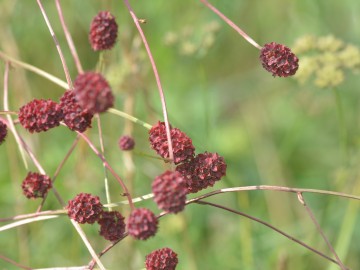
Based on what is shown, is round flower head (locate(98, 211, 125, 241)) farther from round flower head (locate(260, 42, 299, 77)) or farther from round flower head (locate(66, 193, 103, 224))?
round flower head (locate(260, 42, 299, 77))

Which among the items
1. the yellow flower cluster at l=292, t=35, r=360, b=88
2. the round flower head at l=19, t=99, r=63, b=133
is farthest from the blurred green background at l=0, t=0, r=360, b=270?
the round flower head at l=19, t=99, r=63, b=133

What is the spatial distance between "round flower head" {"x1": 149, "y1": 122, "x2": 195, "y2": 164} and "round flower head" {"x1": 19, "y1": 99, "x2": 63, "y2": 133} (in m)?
0.19

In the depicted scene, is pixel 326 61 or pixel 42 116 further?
pixel 326 61

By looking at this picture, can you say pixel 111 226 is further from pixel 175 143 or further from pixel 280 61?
pixel 280 61

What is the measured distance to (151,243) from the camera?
101 inches

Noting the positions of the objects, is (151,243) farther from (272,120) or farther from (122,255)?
(272,120)

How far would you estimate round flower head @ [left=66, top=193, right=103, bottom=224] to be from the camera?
4.30 ft

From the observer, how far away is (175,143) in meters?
1.25

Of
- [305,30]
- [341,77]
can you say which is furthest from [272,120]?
[341,77]

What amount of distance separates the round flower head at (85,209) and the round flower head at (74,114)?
15cm

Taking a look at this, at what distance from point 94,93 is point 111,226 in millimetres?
385

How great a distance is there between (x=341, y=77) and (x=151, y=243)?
0.99 meters

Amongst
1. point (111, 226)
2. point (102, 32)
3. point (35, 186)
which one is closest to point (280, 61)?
point (102, 32)

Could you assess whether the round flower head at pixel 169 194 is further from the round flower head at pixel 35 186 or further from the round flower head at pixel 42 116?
the round flower head at pixel 35 186
